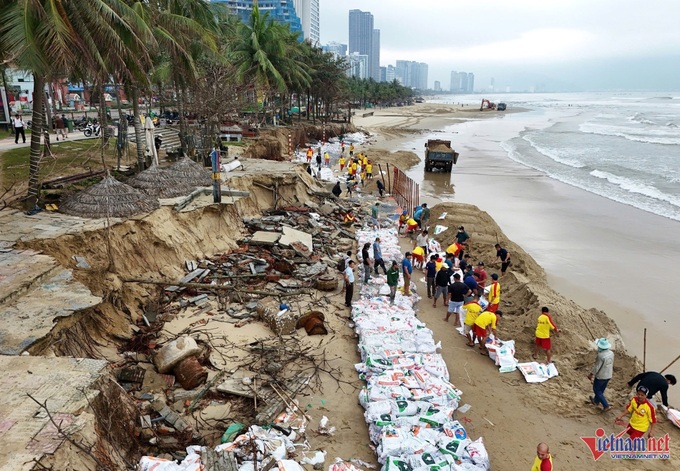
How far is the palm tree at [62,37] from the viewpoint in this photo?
9.46 m

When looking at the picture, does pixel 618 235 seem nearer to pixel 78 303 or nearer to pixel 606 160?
pixel 78 303

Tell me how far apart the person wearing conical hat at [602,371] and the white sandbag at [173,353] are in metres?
7.52

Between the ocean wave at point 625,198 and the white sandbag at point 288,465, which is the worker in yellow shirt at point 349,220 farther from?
the ocean wave at point 625,198

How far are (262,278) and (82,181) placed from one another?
6692 mm

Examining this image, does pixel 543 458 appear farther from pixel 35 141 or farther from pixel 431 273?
pixel 35 141


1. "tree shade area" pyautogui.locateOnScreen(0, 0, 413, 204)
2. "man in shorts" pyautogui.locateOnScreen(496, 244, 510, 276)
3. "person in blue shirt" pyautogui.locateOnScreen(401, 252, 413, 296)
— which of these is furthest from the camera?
"man in shorts" pyautogui.locateOnScreen(496, 244, 510, 276)

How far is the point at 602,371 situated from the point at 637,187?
2543 cm

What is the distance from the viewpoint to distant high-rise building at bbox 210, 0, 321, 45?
5044 inches

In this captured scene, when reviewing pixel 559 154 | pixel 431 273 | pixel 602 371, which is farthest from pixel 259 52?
pixel 559 154

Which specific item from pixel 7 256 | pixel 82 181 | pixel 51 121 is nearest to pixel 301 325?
pixel 7 256

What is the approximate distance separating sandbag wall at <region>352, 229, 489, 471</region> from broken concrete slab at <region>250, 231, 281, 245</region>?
4.73 m

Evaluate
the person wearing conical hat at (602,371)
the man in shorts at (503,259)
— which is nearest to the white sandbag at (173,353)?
the person wearing conical hat at (602,371)

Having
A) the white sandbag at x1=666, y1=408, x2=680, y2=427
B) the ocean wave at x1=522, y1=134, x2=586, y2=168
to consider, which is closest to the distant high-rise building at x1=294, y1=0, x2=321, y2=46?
the ocean wave at x1=522, y1=134, x2=586, y2=168

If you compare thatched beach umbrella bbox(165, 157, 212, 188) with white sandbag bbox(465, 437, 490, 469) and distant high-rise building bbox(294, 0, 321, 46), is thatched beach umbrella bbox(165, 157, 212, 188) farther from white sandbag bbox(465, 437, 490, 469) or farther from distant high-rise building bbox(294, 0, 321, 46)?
distant high-rise building bbox(294, 0, 321, 46)
